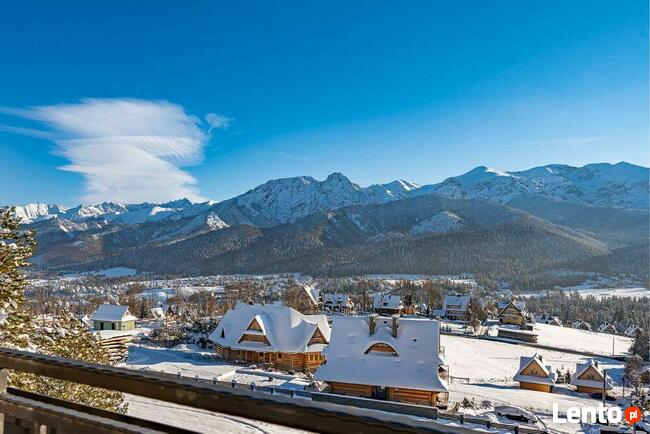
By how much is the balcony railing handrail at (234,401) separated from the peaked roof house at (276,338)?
3130 centimetres

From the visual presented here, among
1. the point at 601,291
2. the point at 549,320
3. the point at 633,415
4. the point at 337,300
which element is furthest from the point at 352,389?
the point at 601,291

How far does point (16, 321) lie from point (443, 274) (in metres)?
172

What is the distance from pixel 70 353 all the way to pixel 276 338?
2444 centimetres

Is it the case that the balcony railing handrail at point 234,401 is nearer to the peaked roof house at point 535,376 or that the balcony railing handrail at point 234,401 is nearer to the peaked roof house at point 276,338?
the peaked roof house at point 276,338

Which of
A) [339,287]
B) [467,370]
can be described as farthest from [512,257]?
[467,370]

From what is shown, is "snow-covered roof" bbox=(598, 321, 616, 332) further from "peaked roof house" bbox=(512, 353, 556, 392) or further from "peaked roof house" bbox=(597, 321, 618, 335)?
"peaked roof house" bbox=(512, 353, 556, 392)

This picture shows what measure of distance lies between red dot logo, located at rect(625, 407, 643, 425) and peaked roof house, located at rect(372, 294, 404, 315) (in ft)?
146

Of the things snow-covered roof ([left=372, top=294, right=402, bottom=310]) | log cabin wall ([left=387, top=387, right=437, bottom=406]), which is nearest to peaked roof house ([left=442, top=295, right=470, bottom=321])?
snow-covered roof ([left=372, top=294, right=402, bottom=310])

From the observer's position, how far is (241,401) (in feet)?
5.67

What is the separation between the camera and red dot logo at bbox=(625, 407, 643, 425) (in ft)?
70.1

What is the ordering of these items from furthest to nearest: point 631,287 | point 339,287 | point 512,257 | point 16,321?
point 512,257
point 631,287
point 339,287
point 16,321

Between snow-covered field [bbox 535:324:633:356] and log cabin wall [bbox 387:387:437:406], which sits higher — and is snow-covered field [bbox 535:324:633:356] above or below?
below

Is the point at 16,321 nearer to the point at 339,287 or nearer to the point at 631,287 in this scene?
the point at 339,287

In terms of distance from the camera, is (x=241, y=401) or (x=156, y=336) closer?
(x=241, y=401)
